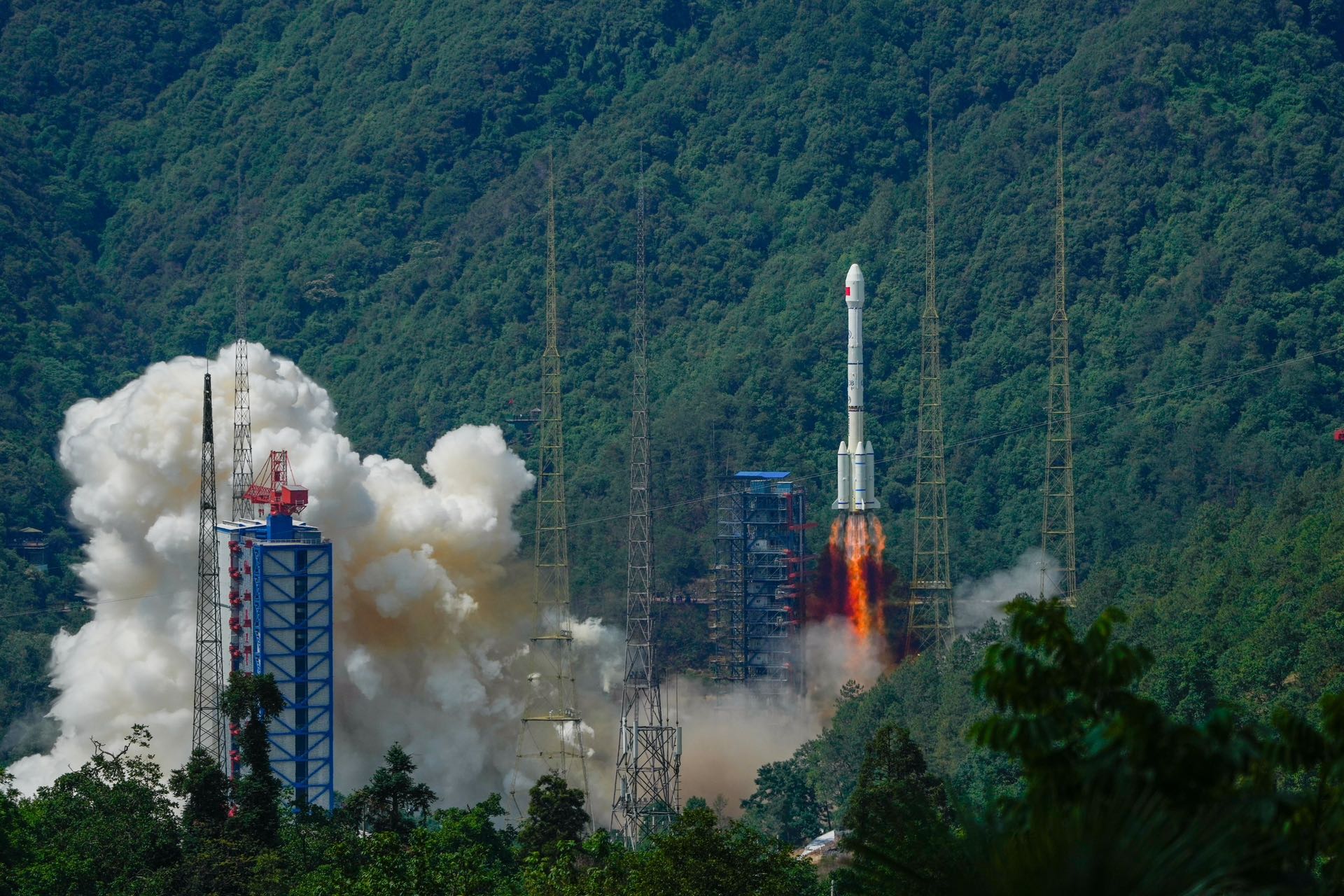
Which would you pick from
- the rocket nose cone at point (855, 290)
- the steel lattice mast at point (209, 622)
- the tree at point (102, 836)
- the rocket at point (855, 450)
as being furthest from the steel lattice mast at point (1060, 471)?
the tree at point (102, 836)

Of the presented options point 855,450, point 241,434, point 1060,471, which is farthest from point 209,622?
point 1060,471

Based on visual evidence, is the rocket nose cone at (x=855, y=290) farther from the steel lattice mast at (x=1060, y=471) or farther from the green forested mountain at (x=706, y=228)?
the green forested mountain at (x=706, y=228)

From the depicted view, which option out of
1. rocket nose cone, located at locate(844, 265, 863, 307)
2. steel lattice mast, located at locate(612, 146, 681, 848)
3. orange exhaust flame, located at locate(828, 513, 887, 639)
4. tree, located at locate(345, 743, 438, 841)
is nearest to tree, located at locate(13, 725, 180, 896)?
tree, located at locate(345, 743, 438, 841)

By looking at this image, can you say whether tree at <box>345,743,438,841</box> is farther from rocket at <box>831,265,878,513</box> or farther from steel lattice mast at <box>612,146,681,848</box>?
rocket at <box>831,265,878,513</box>

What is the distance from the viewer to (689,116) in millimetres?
153125

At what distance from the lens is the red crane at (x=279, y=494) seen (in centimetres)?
7188

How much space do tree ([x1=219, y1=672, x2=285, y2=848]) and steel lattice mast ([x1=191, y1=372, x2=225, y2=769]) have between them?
6413 millimetres

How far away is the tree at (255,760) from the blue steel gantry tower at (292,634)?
10.9 metres

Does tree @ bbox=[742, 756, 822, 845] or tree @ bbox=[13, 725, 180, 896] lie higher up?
tree @ bbox=[742, 756, 822, 845]

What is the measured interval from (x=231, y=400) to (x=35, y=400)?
169 ft

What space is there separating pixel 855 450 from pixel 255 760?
5127 cm

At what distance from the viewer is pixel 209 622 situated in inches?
2928

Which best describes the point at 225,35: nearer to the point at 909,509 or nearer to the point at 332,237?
the point at 332,237

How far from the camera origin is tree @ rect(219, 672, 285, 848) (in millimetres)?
53000
